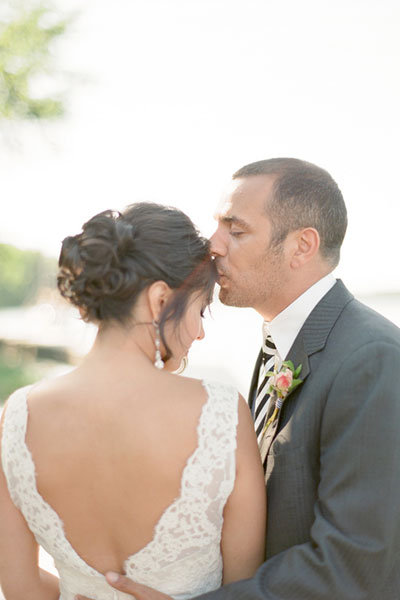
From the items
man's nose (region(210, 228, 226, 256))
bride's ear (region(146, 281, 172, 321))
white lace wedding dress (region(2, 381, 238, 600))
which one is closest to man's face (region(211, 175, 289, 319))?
man's nose (region(210, 228, 226, 256))

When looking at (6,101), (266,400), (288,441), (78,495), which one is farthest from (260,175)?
(6,101)

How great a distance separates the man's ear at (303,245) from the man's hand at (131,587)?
1.38m

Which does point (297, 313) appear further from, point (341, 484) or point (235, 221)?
point (341, 484)

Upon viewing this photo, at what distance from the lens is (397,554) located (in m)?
2.00

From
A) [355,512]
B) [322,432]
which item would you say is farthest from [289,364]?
[355,512]

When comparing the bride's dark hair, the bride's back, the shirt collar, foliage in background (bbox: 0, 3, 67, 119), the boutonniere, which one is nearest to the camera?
the bride's back

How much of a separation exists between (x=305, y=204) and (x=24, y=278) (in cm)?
6370

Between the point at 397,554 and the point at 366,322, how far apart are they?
0.76 m

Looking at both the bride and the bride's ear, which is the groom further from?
the bride's ear

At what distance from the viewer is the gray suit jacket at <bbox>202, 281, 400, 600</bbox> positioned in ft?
6.22

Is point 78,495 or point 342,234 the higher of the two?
point 342,234

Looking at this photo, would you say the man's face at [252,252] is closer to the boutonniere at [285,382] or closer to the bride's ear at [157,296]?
the boutonniere at [285,382]

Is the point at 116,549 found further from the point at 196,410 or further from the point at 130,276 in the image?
the point at 130,276

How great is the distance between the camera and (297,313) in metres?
2.58
